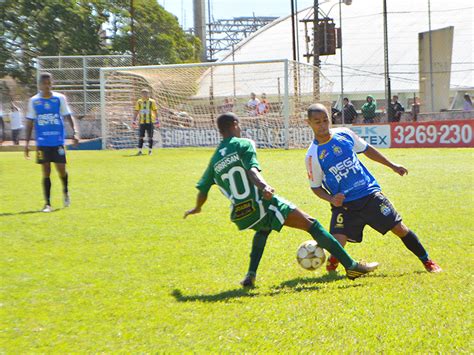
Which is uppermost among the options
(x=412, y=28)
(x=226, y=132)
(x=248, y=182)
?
(x=412, y=28)

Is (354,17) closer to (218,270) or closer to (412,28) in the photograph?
(412,28)

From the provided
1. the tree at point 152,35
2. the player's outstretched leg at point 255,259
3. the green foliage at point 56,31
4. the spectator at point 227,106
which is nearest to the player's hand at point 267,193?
the player's outstretched leg at point 255,259

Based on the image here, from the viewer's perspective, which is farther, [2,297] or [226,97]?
[226,97]

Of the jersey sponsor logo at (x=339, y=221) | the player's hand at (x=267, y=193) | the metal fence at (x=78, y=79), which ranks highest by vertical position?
the metal fence at (x=78, y=79)

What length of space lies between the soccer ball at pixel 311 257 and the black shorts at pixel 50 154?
5.63m

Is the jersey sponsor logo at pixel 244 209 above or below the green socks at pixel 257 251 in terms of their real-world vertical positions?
above

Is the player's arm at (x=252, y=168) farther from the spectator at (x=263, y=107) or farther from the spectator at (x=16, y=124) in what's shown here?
the spectator at (x=16, y=124)

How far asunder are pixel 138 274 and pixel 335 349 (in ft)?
8.59

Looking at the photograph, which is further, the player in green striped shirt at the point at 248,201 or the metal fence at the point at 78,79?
the metal fence at the point at 78,79

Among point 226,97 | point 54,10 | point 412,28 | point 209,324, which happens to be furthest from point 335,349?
point 412,28

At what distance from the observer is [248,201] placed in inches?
236

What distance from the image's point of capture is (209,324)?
16.2 ft

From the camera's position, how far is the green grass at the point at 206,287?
181 inches

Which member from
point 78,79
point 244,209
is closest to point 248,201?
point 244,209
